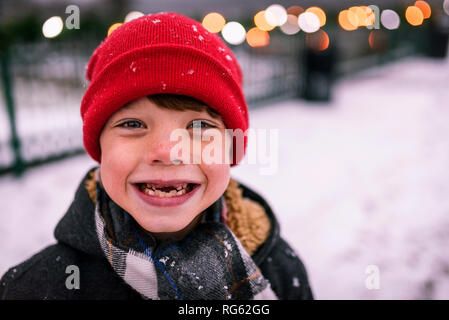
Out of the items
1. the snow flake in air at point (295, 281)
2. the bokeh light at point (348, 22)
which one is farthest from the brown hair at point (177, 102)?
the bokeh light at point (348, 22)

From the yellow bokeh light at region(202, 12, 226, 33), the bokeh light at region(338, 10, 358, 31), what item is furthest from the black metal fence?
the bokeh light at region(338, 10, 358, 31)

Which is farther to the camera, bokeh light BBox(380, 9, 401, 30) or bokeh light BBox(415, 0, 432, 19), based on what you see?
bokeh light BBox(415, 0, 432, 19)

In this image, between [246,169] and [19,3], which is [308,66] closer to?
[246,169]

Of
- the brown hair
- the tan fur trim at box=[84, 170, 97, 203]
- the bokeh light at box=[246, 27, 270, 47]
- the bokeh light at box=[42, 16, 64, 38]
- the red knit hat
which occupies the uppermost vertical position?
the bokeh light at box=[42, 16, 64, 38]

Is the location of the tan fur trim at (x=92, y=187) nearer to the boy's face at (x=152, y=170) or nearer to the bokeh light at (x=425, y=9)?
the boy's face at (x=152, y=170)

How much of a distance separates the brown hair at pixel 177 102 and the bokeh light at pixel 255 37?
18.1 ft

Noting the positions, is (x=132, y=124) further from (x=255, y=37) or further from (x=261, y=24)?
(x=261, y=24)

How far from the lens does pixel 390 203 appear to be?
3.59 m

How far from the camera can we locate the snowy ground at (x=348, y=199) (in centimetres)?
266

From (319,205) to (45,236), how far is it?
240cm

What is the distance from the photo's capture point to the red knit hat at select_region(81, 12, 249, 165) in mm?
1105

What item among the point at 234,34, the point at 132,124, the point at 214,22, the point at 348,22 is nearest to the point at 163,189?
the point at 132,124

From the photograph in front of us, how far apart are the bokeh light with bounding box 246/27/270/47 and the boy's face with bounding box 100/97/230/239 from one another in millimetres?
5583

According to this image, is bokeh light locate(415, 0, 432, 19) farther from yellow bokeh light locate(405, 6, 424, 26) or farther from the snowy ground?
the snowy ground
